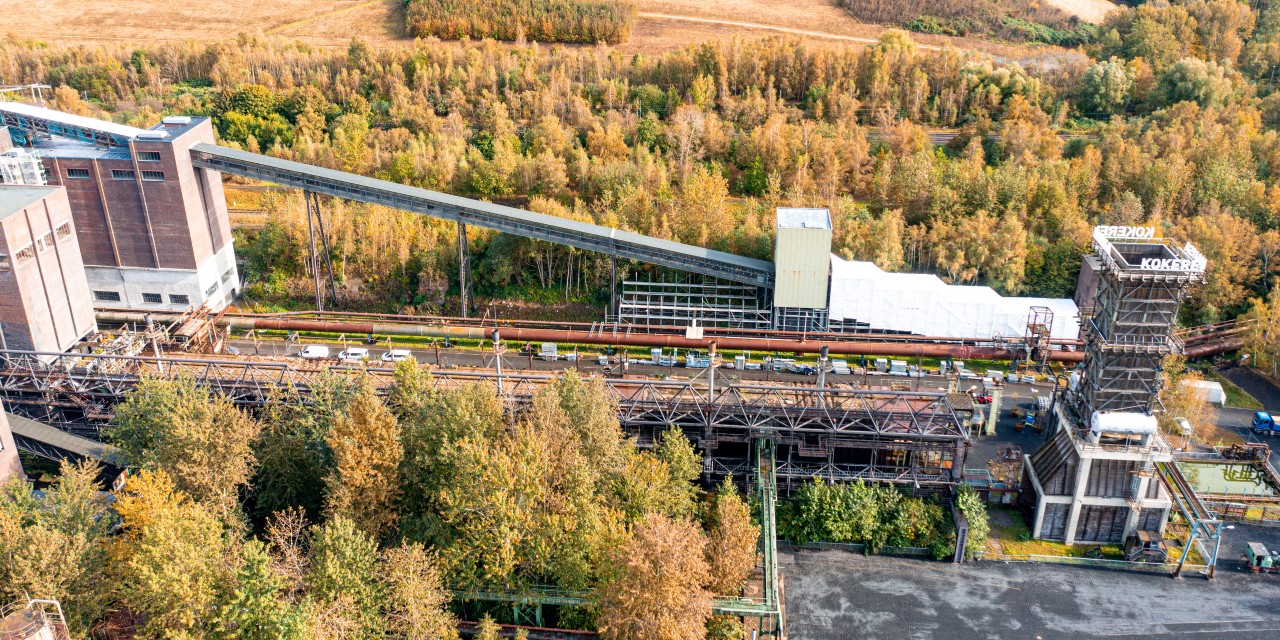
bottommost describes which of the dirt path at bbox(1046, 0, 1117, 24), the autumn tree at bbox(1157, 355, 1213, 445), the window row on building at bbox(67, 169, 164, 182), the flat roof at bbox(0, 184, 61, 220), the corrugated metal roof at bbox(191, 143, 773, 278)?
the autumn tree at bbox(1157, 355, 1213, 445)

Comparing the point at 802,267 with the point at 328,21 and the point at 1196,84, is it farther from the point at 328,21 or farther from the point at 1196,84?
the point at 328,21

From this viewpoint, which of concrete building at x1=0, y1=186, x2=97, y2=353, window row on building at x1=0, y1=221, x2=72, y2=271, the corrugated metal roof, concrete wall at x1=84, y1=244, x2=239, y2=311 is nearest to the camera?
window row on building at x1=0, y1=221, x2=72, y2=271

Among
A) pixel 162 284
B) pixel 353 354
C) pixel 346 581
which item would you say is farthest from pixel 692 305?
pixel 162 284

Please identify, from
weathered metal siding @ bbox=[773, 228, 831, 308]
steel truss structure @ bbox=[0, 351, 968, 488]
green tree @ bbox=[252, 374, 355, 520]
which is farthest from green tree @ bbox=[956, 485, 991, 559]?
green tree @ bbox=[252, 374, 355, 520]

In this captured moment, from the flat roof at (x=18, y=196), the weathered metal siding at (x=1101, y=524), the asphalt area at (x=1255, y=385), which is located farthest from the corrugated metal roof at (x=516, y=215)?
the asphalt area at (x=1255, y=385)

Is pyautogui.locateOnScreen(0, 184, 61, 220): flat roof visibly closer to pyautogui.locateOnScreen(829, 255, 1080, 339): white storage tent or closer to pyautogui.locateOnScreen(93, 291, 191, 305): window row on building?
pyautogui.locateOnScreen(93, 291, 191, 305): window row on building

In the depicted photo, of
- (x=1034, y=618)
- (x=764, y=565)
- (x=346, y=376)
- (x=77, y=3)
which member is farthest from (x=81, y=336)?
(x=77, y=3)

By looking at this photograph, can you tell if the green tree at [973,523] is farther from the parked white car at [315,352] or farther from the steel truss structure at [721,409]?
the parked white car at [315,352]
